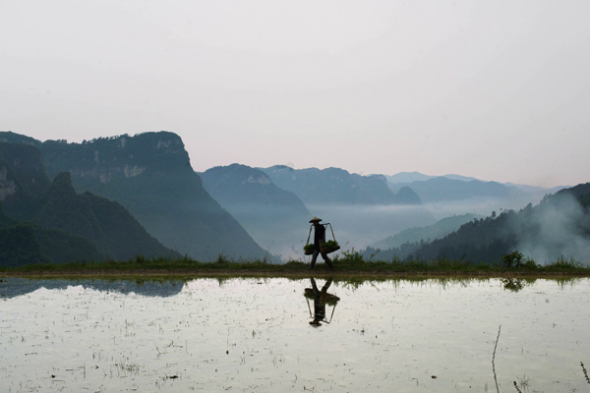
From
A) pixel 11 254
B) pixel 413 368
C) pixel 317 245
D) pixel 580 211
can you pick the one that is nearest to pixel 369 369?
pixel 413 368

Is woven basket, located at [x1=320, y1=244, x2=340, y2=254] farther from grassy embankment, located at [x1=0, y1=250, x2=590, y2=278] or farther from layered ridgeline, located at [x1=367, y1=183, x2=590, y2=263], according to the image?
layered ridgeline, located at [x1=367, y1=183, x2=590, y2=263]

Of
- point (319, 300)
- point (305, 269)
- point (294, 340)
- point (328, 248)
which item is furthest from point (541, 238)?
point (294, 340)

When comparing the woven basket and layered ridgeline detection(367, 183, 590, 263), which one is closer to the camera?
the woven basket

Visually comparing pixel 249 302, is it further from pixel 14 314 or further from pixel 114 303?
pixel 14 314

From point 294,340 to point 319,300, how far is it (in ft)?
19.5

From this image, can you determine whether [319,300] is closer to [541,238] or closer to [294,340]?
[294,340]

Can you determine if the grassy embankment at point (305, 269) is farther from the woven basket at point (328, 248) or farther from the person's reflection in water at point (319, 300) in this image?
the person's reflection in water at point (319, 300)

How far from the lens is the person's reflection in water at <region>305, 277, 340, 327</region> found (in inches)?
581

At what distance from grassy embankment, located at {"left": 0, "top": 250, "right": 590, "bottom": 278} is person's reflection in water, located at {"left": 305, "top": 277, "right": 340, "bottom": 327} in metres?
4.28

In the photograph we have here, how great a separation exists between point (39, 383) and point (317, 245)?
18404 millimetres

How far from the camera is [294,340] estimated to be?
1229cm

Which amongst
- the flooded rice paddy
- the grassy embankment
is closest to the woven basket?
the grassy embankment

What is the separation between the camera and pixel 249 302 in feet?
58.9

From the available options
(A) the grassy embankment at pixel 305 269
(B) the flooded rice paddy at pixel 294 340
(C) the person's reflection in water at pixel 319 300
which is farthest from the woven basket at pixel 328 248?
(B) the flooded rice paddy at pixel 294 340
